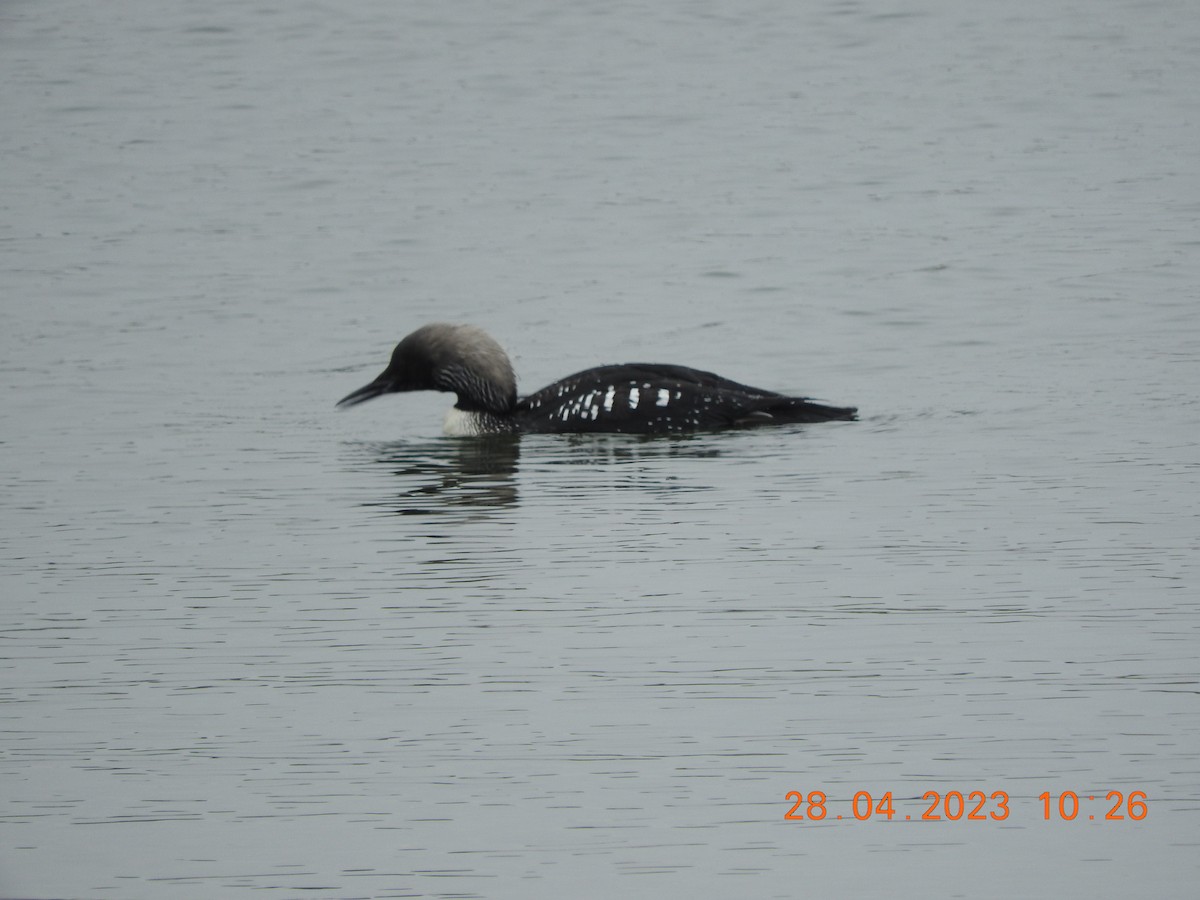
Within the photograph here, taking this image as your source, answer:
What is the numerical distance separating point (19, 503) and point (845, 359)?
14.1 ft

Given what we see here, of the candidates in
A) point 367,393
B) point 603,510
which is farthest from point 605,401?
point 603,510

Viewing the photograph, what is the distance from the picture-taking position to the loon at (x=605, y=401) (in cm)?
837

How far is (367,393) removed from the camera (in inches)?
354

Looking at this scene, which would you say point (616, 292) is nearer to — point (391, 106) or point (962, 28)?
point (391, 106)

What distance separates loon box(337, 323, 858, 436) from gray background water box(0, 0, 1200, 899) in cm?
18

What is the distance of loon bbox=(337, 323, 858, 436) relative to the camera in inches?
329

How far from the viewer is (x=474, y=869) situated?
3.70m

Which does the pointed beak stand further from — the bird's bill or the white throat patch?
the white throat patch

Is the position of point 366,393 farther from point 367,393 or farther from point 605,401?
point 605,401
